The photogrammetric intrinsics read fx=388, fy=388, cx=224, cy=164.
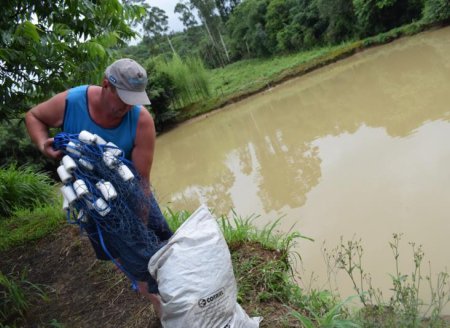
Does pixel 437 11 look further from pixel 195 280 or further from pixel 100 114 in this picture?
pixel 195 280

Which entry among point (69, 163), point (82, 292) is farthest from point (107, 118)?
point (82, 292)

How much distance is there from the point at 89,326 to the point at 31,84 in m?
1.58

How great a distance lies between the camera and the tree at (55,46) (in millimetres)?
2281

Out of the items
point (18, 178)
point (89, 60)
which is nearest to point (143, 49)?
point (18, 178)

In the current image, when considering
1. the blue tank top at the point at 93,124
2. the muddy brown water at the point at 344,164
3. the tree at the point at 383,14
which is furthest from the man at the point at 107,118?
the tree at the point at 383,14

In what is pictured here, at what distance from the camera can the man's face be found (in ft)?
5.32

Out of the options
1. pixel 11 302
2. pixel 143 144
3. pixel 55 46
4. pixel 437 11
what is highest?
pixel 55 46

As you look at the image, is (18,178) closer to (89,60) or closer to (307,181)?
(89,60)

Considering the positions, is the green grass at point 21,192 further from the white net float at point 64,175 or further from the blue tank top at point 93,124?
the white net float at point 64,175

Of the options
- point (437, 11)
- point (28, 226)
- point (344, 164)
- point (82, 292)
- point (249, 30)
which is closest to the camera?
point (82, 292)

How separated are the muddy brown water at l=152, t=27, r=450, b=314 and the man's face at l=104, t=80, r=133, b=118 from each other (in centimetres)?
210

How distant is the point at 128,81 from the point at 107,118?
0.77 feet

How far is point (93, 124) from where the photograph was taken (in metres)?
1.71

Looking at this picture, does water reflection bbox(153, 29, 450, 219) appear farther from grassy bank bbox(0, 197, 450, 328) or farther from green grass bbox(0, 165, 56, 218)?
grassy bank bbox(0, 197, 450, 328)
